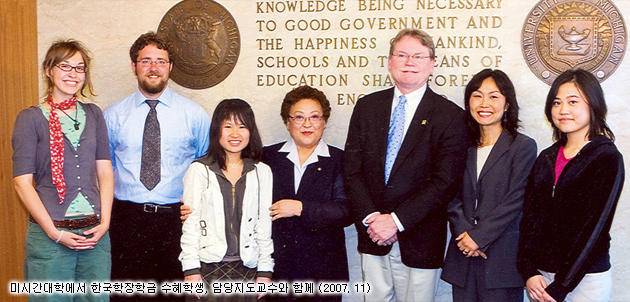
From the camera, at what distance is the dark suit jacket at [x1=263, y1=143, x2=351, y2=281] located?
336cm

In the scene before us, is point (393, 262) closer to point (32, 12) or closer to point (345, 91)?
point (345, 91)

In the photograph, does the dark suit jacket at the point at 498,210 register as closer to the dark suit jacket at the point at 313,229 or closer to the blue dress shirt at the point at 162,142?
the dark suit jacket at the point at 313,229

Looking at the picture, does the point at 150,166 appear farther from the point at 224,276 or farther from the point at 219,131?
the point at 224,276

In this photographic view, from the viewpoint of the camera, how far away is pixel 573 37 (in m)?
4.11

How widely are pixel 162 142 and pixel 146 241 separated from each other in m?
0.64

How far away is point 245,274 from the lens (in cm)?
322

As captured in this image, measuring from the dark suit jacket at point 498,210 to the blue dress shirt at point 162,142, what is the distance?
5.77ft

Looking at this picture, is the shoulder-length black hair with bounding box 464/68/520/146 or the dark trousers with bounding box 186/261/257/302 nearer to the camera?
the dark trousers with bounding box 186/261/257/302

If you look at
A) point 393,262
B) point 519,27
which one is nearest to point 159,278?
point 393,262

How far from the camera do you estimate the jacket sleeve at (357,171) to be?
3.35 metres

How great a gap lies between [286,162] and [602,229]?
1.73 m

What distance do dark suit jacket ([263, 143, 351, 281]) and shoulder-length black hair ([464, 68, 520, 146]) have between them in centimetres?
84

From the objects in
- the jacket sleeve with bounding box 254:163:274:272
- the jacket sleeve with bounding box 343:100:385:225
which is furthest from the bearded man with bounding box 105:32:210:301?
the jacket sleeve with bounding box 343:100:385:225

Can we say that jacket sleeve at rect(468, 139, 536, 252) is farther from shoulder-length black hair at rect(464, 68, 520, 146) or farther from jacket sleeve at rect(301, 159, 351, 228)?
jacket sleeve at rect(301, 159, 351, 228)
